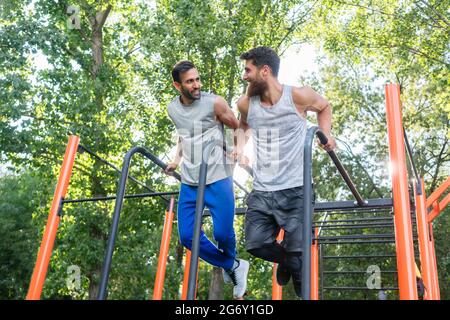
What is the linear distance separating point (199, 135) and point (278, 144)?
22.6 inches

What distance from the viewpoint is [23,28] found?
9.55 meters

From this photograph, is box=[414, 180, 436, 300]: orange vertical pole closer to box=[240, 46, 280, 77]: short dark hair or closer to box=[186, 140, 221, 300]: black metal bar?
box=[240, 46, 280, 77]: short dark hair

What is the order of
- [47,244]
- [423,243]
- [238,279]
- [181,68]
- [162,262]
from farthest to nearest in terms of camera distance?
[162,262] < [423,243] < [238,279] < [181,68] < [47,244]

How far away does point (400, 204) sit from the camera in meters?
2.14

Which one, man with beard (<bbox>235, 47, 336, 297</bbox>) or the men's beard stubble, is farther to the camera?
the men's beard stubble

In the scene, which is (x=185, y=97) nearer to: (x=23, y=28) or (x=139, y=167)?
(x=23, y=28)

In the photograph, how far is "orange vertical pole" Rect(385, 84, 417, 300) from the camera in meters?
1.98

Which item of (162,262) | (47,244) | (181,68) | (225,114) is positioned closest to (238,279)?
(225,114)

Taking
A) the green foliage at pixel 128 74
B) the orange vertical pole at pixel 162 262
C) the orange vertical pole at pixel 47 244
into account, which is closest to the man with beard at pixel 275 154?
the orange vertical pole at pixel 47 244

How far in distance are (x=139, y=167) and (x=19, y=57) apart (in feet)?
11.4

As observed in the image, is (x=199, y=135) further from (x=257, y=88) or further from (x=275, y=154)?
(x=275, y=154)

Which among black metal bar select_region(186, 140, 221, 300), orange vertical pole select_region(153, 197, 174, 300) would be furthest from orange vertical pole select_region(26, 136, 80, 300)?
orange vertical pole select_region(153, 197, 174, 300)

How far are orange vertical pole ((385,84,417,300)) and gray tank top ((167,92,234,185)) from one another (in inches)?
37.1
